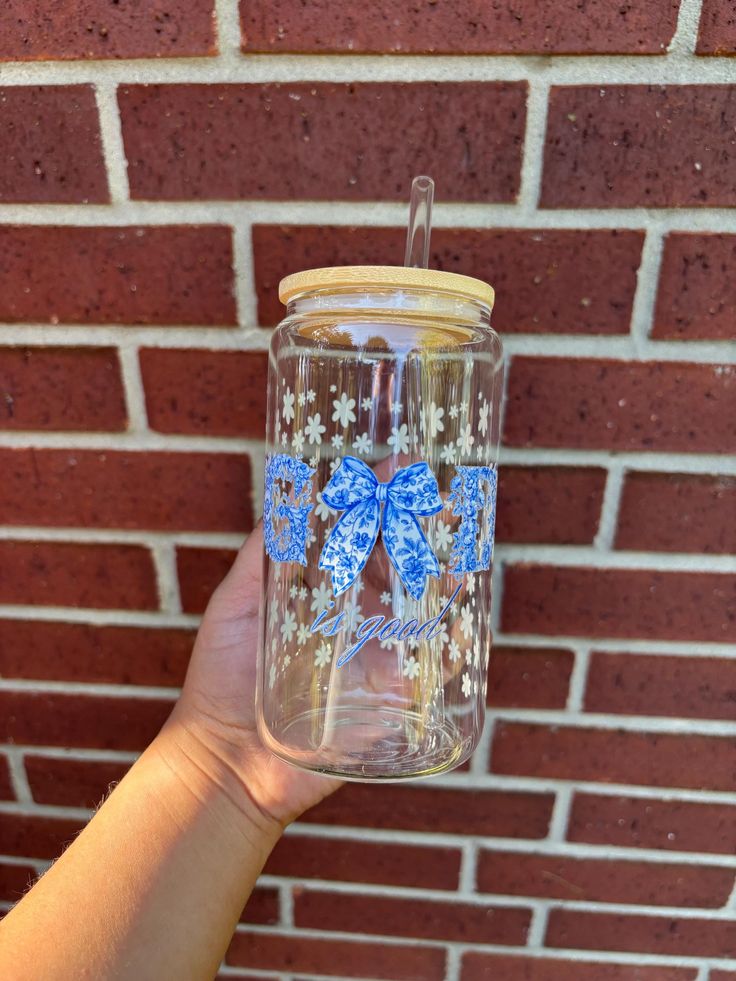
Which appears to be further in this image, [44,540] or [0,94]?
[44,540]

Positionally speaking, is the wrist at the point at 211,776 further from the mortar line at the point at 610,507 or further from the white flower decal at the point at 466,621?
the mortar line at the point at 610,507

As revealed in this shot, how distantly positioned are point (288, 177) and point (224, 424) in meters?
0.22

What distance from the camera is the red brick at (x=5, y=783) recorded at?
73 centimetres

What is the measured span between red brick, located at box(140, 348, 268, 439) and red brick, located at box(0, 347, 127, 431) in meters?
0.03

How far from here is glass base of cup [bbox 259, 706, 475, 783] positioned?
1.68 feet

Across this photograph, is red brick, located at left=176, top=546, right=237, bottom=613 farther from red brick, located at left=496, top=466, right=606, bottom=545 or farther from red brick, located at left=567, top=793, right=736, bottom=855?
red brick, located at left=567, top=793, right=736, bottom=855

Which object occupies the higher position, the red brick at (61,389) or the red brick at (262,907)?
the red brick at (61,389)

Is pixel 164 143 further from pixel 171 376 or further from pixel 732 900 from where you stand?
pixel 732 900

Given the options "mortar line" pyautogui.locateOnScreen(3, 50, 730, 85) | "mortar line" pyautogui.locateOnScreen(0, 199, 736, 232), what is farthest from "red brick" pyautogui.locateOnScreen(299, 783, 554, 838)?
"mortar line" pyautogui.locateOnScreen(3, 50, 730, 85)

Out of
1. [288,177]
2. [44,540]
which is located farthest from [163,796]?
[288,177]

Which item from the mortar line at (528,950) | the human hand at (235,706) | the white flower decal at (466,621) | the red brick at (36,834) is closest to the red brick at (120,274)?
the human hand at (235,706)

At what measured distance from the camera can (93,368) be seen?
59 cm

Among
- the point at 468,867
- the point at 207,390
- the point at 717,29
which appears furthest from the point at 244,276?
the point at 468,867

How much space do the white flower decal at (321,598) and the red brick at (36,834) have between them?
45cm
